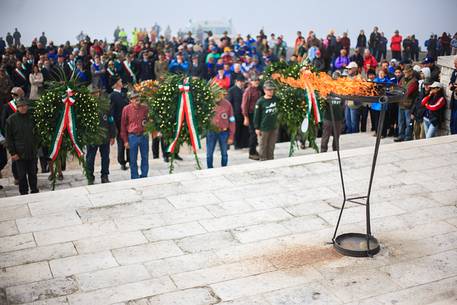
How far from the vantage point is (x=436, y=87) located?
12812 mm

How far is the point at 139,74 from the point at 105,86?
1.36 m

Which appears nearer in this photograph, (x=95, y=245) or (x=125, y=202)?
(x=95, y=245)

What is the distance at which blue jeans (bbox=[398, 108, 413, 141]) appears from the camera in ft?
45.8

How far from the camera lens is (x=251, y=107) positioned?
13.1m

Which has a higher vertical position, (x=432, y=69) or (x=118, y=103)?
(x=432, y=69)

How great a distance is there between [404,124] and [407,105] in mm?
532

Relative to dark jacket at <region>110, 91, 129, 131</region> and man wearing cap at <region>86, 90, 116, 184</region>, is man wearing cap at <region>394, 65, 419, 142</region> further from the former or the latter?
man wearing cap at <region>86, 90, 116, 184</region>

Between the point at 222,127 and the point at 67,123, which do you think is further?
the point at 222,127

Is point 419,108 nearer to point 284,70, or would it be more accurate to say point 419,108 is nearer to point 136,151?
point 284,70

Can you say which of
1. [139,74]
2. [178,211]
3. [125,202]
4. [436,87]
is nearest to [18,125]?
[125,202]

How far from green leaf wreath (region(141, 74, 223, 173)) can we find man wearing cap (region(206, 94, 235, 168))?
0.66 feet

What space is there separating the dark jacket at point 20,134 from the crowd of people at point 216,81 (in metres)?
0.02

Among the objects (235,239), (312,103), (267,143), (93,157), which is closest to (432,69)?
(312,103)

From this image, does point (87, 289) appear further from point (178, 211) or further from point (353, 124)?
point (353, 124)
